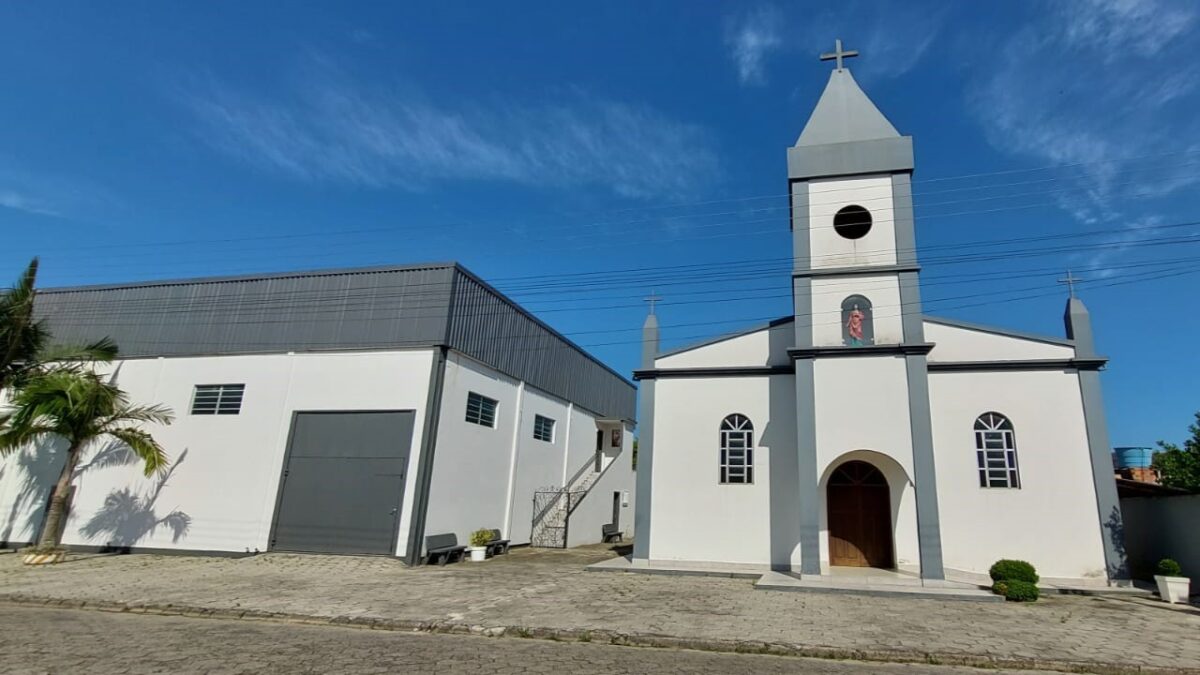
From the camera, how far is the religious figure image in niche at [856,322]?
43.0 ft

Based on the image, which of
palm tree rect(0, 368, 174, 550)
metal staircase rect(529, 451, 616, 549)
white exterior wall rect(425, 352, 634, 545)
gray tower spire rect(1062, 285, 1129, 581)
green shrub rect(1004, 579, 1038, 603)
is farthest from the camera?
metal staircase rect(529, 451, 616, 549)

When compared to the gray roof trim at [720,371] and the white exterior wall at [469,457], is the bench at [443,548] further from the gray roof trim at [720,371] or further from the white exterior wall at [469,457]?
the gray roof trim at [720,371]

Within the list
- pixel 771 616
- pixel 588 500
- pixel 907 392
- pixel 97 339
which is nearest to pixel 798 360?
pixel 907 392

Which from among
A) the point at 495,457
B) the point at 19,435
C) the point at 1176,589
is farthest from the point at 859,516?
the point at 19,435

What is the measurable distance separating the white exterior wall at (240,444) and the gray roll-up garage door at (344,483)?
0.85 feet

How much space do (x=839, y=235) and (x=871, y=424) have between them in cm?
459

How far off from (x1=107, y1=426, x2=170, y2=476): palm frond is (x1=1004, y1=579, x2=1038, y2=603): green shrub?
1773 centimetres

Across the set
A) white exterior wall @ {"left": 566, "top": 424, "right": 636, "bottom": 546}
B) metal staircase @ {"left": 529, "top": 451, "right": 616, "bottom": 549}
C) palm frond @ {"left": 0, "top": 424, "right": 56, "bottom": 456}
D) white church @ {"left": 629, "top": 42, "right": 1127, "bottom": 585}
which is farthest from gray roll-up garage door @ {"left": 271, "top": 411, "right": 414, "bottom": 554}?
white exterior wall @ {"left": 566, "top": 424, "right": 636, "bottom": 546}

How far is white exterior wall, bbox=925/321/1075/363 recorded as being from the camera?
12.9m

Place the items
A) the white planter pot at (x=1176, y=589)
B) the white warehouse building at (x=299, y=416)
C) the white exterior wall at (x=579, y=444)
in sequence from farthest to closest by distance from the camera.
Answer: the white exterior wall at (x=579, y=444) < the white warehouse building at (x=299, y=416) < the white planter pot at (x=1176, y=589)

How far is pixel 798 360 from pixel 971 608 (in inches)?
215

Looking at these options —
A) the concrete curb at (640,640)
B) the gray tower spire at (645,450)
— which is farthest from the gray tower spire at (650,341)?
the concrete curb at (640,640)

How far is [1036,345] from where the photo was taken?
1302 cm

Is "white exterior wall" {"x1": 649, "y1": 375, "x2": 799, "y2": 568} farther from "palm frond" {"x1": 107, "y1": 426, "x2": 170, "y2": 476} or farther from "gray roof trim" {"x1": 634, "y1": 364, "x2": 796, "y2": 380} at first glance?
"palm frond" {"x1": 107, "y1": 426, "x2": 170, "y2": 476}
